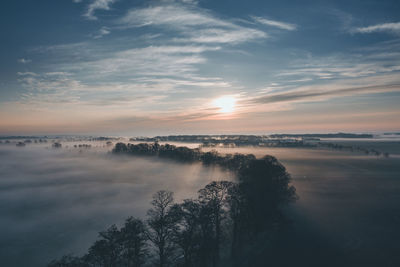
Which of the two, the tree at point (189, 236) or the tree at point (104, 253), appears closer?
the tree at point (104, 253)

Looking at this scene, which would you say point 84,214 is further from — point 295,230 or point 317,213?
point 317,213

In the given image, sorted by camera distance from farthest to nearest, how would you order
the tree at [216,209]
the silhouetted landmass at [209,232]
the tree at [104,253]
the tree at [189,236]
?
the tree at [216,209] < the tree at [189,236] < the silhouetted landmass at [209,232] < the tree at [104,253]

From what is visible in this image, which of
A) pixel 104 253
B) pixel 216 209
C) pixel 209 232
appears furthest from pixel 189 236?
pixel 104 253

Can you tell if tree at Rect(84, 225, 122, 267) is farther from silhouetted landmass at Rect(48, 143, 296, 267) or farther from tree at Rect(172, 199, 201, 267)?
tree at Rect(172, 199, 201, 267)

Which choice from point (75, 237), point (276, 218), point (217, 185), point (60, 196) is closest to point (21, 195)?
point (60, 196)

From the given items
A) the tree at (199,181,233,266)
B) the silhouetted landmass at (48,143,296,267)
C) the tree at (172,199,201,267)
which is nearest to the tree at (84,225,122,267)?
the silhouetted landmass at (48,143,296,267)

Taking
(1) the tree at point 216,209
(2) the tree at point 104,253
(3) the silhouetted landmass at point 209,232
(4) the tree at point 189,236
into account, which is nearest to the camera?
(2) the tree at point 104,253

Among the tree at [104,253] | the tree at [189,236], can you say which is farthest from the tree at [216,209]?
the tree at [104,253]

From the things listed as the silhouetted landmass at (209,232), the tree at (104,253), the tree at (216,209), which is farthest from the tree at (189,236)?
the tree at (104,253)

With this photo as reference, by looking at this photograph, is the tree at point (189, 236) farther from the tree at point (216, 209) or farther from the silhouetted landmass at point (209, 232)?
the tree at point (216, 209)
